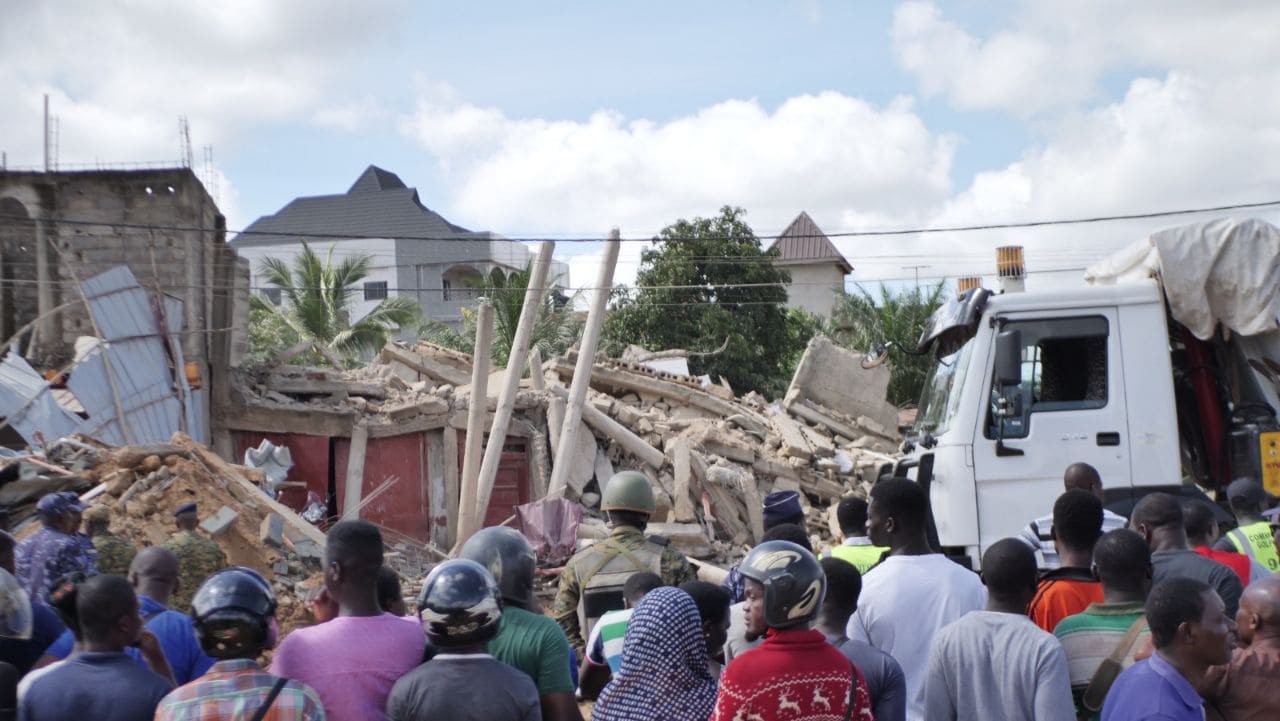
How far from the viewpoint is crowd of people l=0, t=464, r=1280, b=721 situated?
3256mm

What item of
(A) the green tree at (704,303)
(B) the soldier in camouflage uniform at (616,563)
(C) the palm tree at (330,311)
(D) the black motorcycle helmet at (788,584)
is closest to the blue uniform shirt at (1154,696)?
(D) the black motorcycle helmet at (788,584)

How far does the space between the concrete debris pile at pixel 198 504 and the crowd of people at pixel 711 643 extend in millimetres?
7674

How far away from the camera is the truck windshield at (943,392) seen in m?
8.16

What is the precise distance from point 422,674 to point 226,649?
53cm

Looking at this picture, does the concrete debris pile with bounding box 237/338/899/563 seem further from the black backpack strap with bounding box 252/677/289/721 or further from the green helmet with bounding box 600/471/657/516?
the black backpack strap with bounding box 252/677/289/721

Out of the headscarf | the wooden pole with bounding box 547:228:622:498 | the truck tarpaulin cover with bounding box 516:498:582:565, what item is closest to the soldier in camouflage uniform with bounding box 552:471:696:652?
the headscarf

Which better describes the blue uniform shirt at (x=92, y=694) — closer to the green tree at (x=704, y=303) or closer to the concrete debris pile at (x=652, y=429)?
the concrete debris pile at (x=652, y=429)

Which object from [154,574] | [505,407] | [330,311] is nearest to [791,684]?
[154,574]

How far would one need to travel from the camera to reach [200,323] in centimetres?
1794

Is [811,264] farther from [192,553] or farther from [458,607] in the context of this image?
[458,607]

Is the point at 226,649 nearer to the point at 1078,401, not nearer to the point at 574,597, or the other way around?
the point at 574,597

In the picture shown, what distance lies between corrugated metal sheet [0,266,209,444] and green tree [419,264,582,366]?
8.82 meters

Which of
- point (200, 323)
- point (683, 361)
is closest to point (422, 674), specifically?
point (200, 323)

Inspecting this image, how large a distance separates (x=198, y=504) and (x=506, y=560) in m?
9.71
